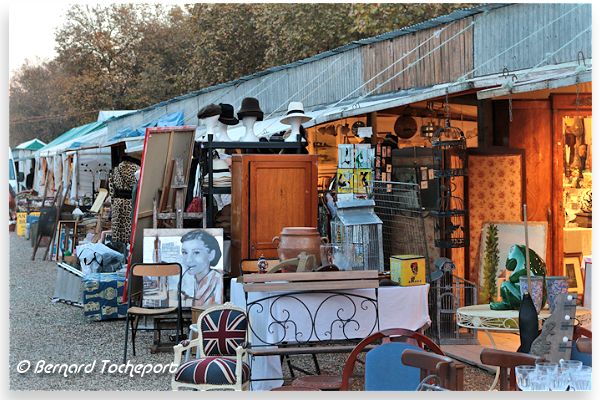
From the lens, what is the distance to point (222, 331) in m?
5.84

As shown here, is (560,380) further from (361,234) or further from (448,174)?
(448,174)

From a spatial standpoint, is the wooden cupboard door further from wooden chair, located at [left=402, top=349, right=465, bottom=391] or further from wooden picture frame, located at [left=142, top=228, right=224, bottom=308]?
wooden chair, located at [left=402, top=349, right=465, bottom=391]

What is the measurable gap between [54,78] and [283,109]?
31877mm

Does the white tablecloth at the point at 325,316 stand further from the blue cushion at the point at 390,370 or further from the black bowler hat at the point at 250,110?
the black bowler hat at the point at 250,110

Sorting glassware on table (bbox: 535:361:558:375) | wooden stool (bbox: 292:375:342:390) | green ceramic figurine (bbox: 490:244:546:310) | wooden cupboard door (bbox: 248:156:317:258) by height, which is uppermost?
wooden cupboard door (bbox: 248:156:317:258)

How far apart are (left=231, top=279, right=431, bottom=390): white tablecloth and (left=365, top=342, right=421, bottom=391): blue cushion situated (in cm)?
198

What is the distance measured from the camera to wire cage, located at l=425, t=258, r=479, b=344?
7.88 meters

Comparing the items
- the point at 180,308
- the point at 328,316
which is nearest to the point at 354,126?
the point at 180,308

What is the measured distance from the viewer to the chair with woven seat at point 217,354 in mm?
5398

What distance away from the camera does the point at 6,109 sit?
595 cm

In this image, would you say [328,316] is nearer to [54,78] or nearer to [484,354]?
[484,354]

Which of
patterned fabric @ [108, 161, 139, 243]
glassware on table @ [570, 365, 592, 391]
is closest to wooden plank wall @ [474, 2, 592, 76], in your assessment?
glassware on table @ [570, 365, 592, 391]

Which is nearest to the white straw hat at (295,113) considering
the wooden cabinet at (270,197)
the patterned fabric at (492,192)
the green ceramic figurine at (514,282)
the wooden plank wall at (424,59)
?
the wooden cabinet at (270,197)

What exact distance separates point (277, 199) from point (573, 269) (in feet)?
10.9
